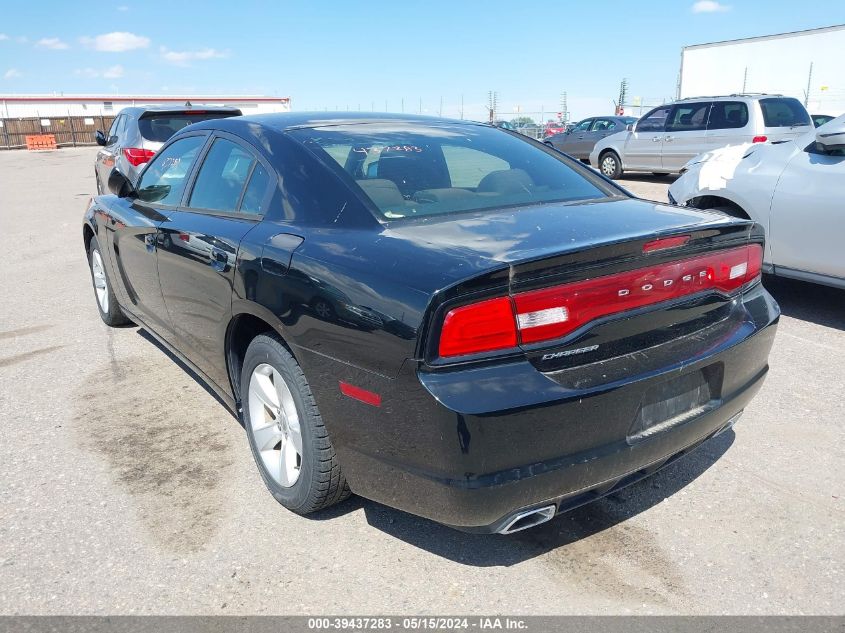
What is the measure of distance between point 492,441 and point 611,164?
15040 millimetres

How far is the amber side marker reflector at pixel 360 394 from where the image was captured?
2214 millimetres

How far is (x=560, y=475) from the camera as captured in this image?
2.17m

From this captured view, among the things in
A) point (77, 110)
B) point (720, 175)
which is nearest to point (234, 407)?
point (720, 175)

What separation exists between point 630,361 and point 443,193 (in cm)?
112

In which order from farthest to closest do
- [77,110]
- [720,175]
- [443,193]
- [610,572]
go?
[77,110] → [720,175] → [443,193] → [610,572]

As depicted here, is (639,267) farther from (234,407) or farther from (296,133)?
(234,407)

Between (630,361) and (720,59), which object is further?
(720,59)

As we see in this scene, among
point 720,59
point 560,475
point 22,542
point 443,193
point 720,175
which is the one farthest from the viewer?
point 720,59

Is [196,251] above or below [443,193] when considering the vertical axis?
below

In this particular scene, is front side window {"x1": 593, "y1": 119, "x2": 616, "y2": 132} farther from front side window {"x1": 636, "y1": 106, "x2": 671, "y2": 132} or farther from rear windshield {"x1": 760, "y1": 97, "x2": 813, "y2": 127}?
rear windshield {"x1": 760, "y1": 97, "x2": 813, "y2": 127}

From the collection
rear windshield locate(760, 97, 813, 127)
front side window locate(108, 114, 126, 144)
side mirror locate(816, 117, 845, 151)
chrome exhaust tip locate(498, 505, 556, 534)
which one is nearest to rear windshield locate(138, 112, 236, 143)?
front side window locate(108, 114, 126, 144)

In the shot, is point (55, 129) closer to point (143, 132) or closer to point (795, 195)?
point (143, 132)

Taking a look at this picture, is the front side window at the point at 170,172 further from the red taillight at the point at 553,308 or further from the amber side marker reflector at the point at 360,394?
the red taillight at the point at 553,308

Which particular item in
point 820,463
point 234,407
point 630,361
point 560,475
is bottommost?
point 820,463
